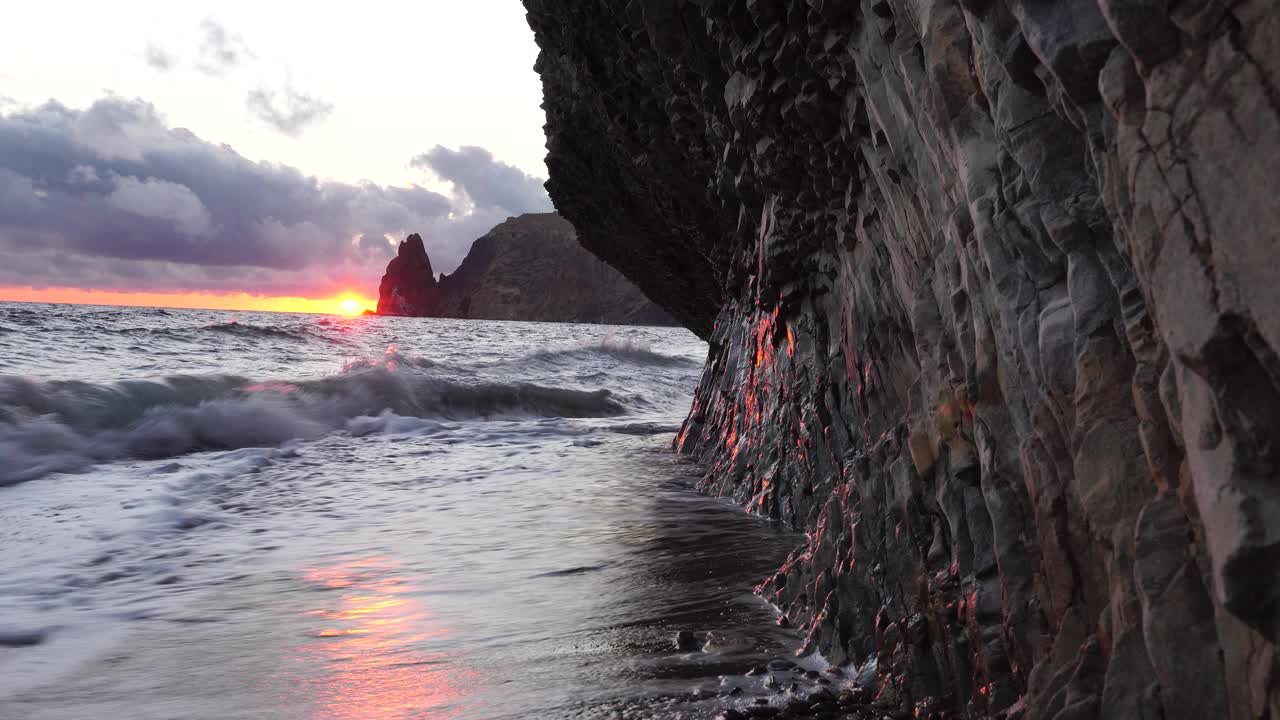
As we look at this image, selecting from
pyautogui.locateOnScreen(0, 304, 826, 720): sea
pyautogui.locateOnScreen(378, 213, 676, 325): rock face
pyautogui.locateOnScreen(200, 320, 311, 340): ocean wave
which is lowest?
pyautogui.locateOnScreen(0, 304, 826, 720): sea

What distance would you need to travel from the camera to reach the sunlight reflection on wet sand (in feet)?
10.1

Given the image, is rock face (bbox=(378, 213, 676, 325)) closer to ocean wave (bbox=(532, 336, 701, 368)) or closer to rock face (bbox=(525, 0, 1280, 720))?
ocean wave (bbox=(532, 336, 701, 368))

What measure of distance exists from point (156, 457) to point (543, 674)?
10004 millimetres

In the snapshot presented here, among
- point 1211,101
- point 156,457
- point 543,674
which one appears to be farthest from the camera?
point 156,457

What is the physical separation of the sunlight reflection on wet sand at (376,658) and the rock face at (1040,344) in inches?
61.6

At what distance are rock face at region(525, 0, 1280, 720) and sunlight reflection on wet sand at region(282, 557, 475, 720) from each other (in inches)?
61.6

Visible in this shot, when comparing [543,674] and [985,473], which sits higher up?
[985,473]

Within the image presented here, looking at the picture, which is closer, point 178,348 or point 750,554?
point 750,554

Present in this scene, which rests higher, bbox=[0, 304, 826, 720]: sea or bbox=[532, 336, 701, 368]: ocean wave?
bbox=[532, 336, 701, 368]: ocean wave

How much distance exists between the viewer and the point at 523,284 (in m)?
148

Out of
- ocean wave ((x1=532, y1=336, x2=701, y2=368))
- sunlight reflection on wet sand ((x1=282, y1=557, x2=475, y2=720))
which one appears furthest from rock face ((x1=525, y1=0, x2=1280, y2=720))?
ocean wave ((x1=532, y1=336, x2=701, y2=368))

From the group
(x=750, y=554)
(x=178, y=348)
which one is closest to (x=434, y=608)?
(x=750, y=554)

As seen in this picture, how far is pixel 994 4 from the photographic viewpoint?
2016 mm

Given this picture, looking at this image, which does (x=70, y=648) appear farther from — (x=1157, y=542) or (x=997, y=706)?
(x=1157, y=542)
